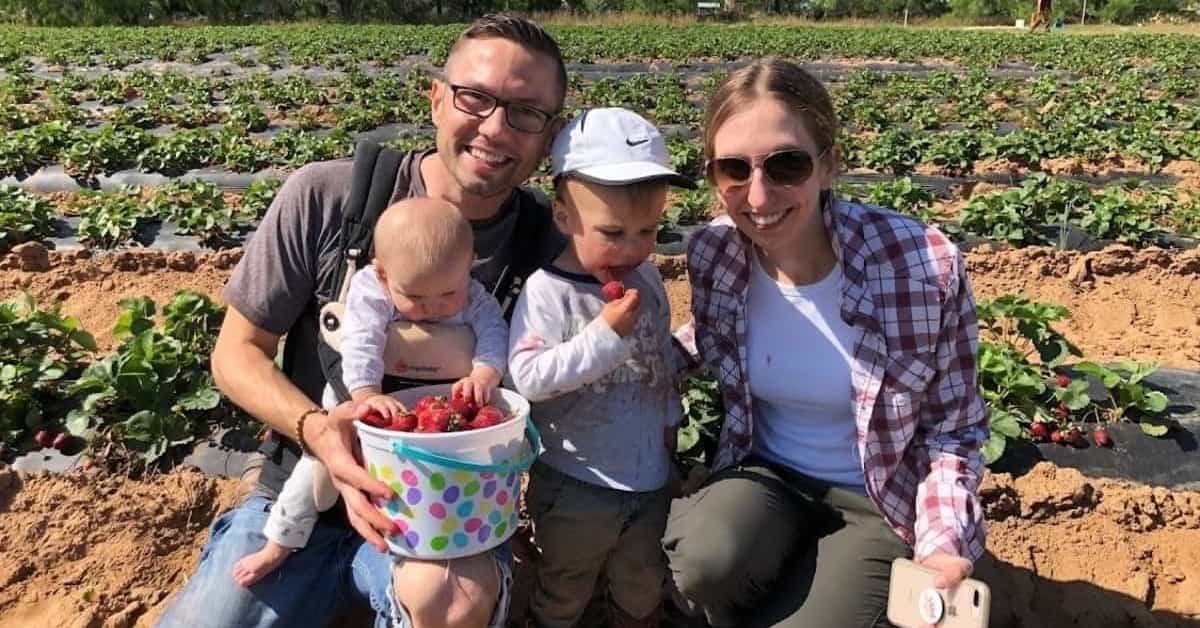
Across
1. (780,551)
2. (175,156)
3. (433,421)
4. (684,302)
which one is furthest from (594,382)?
(175,156)

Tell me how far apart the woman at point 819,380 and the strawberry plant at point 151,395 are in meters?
2.09

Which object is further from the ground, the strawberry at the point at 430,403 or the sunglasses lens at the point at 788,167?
the sunglasses lens at the point at 788,167

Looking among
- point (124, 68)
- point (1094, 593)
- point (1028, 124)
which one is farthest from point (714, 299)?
point (124, 68)

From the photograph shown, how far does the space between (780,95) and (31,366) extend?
3.30 metres

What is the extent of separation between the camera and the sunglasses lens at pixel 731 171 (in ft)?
7.06

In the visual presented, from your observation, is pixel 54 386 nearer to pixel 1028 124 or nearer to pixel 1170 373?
pixel 1170 373

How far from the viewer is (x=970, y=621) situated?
190 cm

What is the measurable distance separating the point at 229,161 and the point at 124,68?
39.6 feet

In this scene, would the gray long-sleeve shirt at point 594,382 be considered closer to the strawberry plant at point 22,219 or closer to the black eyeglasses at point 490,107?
the black eyeglasses at point 490,107

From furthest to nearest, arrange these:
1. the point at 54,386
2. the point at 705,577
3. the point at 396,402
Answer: the point at 54,386, the point at 705,577, the point at 396,402

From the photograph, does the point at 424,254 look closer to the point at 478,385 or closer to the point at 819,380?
the point at 478,385

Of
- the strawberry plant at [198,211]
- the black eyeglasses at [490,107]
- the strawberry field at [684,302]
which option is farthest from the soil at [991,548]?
the strawberry plant at [198,211]

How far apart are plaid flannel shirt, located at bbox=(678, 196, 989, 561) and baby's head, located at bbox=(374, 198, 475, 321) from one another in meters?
0.99

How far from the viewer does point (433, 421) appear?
181 cm
